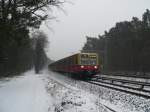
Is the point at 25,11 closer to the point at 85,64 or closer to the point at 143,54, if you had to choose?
the point at 85,64

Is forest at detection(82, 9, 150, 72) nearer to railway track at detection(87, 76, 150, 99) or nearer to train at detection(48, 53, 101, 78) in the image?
train at detection(48, 53, 101, 78)

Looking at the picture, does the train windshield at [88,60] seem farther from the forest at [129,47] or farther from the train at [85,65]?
the forest at [129,47]

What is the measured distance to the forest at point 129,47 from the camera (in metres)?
64.2

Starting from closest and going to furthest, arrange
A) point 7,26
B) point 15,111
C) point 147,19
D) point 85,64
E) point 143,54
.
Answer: point 15,111, point 7,26, point 85,64, point 143,54, point 147,19

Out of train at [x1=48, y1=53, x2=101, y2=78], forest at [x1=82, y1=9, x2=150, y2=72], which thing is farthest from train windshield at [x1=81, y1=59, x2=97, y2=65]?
forest at [x1=82, y1=9, x2=150, y2=72]

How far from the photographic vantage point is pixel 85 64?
115 ft

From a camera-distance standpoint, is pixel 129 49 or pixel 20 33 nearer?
pixel 20 33

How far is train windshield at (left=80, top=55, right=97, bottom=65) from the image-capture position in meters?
35.0

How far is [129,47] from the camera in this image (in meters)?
72.9

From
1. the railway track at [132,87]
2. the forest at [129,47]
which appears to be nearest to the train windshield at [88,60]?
the railway track at [132,87]

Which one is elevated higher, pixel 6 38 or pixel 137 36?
pixel 137 36

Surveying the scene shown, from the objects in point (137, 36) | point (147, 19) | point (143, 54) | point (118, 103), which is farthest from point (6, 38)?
point (147, 19)

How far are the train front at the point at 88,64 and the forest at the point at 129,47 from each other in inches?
861

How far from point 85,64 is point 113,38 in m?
54.1
